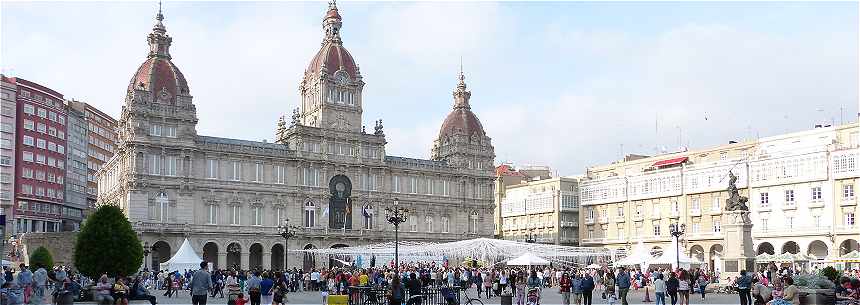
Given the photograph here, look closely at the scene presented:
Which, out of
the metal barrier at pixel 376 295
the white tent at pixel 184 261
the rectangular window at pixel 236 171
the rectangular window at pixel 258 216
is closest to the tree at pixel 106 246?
the white tent at pixel 184 261

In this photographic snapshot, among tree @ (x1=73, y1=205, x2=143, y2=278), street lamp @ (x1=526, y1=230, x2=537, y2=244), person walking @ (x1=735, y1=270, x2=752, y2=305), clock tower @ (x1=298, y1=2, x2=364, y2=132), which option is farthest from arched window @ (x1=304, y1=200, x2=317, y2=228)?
person walking @ (x1=735, y1=270, x2=752, y2=305)

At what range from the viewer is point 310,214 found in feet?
261

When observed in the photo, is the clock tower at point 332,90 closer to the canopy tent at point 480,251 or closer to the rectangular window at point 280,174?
the rectangular window at point 280,174

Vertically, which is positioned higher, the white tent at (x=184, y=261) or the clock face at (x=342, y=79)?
the clock face at (x=342, y=79)

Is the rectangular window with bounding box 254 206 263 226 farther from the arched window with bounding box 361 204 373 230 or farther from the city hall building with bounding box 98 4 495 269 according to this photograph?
the arched window with bounding box 361 204 373 230

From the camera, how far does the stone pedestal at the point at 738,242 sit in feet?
133

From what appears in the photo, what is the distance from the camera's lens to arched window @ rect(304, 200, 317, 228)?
79250 millimetres

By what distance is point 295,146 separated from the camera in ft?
260

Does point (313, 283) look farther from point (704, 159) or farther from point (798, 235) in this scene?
point (704, 159)

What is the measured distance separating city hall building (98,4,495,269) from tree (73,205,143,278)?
670 inches

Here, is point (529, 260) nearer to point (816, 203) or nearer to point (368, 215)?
point (368, 215)

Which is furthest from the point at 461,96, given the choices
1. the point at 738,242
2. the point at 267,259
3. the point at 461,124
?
the point at 738,242

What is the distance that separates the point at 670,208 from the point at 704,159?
7.12 metres

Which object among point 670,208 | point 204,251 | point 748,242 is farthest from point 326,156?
point 748,242
